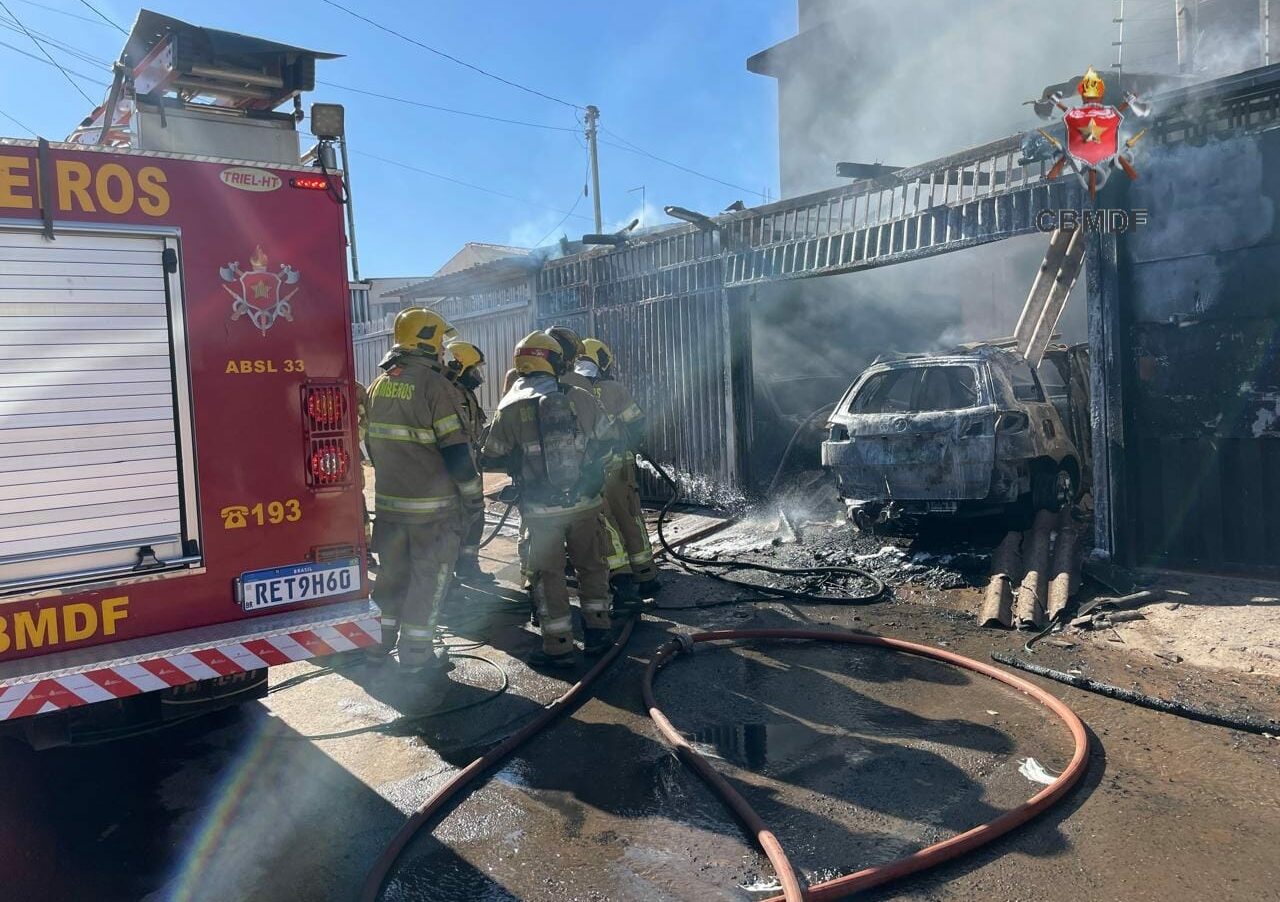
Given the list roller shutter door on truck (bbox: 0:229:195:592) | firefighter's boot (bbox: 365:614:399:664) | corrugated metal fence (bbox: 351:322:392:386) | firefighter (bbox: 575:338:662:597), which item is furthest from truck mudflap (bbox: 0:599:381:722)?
corrugated metal fence (bbox: 351:322:392:386)

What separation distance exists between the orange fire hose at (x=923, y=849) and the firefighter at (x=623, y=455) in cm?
161

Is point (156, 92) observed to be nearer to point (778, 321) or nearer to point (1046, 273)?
point (1046, 273)

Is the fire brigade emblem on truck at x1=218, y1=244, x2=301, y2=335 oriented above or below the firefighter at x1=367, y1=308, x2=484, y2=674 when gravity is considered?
above

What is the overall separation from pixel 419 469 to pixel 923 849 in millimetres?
3097

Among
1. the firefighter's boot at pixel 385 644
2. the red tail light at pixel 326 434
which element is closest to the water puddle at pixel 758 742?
the firefighter's boot at pixel 385 644

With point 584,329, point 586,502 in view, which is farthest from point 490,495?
point 586,502

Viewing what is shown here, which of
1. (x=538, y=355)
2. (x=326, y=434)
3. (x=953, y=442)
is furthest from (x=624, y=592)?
(x=326, y=434)

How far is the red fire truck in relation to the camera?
3.06 m

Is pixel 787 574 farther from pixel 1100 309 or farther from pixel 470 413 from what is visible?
pixel 1100 309

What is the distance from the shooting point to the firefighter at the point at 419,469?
4.84 metres

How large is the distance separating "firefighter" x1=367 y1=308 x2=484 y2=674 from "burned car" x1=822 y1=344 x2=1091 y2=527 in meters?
3.74

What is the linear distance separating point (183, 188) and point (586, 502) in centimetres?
283

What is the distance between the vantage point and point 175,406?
3367mm

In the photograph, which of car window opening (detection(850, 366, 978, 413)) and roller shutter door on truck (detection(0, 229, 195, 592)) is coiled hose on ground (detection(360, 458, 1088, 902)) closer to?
roller shutter door on truck (detection(0, 229, 195, 592))
